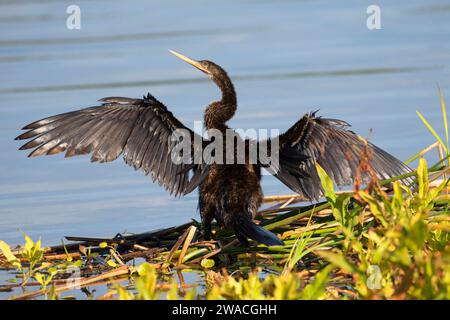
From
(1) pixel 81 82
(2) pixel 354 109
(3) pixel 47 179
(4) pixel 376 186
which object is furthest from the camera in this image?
(1) pixel 81 82

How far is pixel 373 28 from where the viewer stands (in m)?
13.3

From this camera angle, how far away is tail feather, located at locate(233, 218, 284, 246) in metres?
5.73

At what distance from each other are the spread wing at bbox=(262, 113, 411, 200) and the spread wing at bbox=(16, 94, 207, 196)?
570 mm

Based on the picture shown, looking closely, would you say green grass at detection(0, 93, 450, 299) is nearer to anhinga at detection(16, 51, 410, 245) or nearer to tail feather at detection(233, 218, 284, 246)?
tail feather at detection(233, 218, 284, 246)

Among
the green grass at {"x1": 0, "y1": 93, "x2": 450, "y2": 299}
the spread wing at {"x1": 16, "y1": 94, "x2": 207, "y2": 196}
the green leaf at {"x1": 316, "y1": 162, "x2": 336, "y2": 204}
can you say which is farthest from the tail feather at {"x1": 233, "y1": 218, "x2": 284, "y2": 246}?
the green leaf at {"x1": 316, "y1": 162, "x2": 336, "y2": 204}

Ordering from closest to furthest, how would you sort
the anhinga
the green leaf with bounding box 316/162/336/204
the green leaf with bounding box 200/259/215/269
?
the green leaf with bounding box 316/162/336/204 < the green leaf with bounding box 200/259/215/269 < the anhinga

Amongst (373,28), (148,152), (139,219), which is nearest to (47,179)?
(139,219)

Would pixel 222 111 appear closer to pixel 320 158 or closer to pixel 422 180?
pixel 320 158

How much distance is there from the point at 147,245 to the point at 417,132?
363 cm

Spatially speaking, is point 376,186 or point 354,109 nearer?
point 376,186

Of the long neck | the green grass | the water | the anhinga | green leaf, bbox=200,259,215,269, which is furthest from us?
the water

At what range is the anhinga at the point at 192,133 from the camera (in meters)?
6.33
